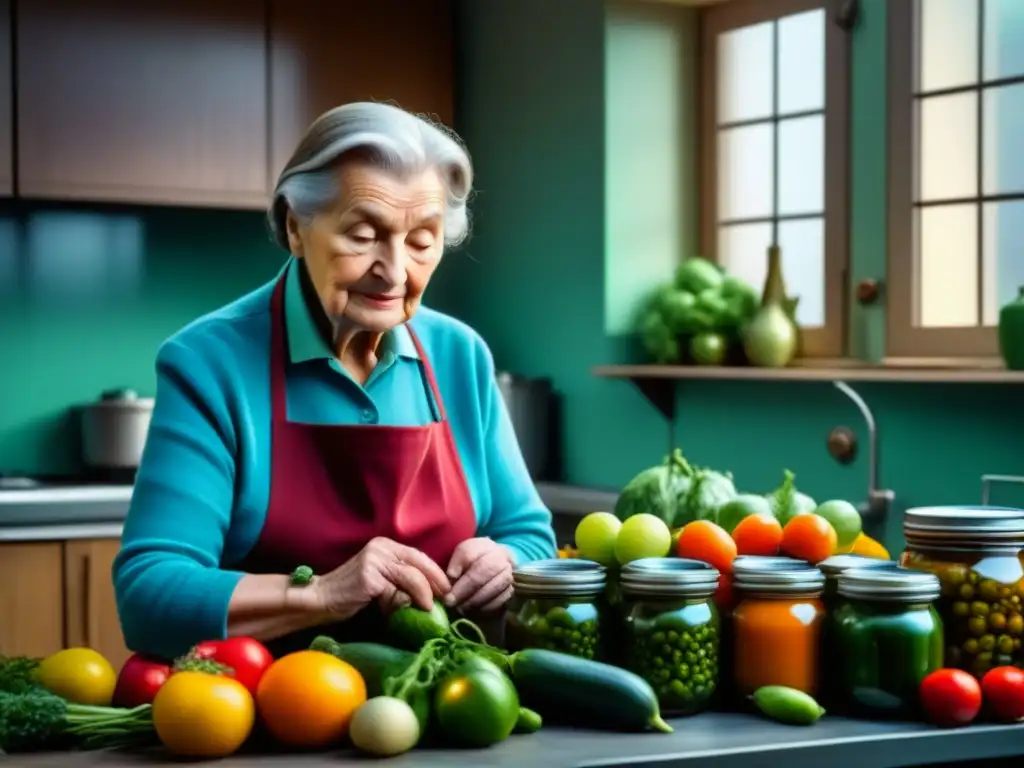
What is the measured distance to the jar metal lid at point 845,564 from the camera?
1.56 metres

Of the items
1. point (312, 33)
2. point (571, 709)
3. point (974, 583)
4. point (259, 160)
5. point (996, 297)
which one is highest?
point (312, 33)

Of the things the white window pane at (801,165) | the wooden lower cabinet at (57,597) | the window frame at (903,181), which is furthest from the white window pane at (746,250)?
the wooden lower cabinet at (57,597)

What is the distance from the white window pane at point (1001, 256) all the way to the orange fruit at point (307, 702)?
2.18 m

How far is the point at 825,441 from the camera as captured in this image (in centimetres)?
342

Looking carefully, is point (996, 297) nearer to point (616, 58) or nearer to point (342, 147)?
point (616, 58)

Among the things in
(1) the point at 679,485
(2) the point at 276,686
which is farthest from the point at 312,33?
(2) the point at 276,686

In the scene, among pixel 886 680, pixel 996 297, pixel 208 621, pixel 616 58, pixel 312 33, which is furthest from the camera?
pixel 312 33

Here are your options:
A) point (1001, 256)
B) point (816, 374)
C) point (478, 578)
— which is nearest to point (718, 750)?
point (478, 578)

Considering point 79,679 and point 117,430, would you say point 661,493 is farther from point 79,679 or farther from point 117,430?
point 117,430

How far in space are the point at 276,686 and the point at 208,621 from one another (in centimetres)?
29

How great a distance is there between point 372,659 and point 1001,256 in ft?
7.09

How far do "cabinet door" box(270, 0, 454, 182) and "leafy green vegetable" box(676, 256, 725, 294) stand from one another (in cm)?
82

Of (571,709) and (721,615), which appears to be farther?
(721,615)

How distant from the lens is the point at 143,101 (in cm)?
400
